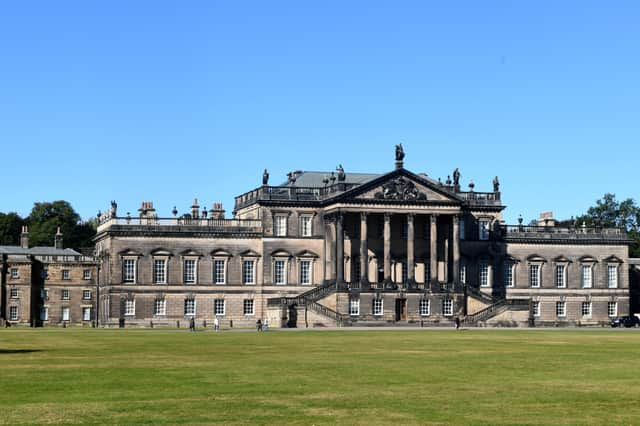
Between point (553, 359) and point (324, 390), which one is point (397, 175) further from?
point (324, 390)

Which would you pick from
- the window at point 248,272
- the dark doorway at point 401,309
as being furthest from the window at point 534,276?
the window at point 248,272

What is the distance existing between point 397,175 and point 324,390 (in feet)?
229

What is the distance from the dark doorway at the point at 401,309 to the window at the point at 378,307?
144 cm

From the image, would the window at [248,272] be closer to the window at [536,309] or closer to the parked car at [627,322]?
the window at [536,309]

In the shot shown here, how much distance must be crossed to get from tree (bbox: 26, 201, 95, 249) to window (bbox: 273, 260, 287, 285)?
3963cm

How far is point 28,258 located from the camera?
10488 centimetres

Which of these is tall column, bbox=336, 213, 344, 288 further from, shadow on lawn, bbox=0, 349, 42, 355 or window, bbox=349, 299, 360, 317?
shadow on lawn, bbox=0, 349, 42, 355

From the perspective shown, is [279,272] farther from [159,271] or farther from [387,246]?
[159,271]

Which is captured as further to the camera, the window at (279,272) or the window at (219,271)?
the window at (279,272)

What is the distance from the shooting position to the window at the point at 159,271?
98.1 metres

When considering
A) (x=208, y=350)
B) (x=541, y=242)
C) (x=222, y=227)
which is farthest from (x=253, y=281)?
→ (x=208, y=350)

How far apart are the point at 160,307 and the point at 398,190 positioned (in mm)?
21608

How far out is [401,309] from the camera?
96.9 m

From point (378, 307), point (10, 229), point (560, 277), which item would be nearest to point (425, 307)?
point (378, 307)
